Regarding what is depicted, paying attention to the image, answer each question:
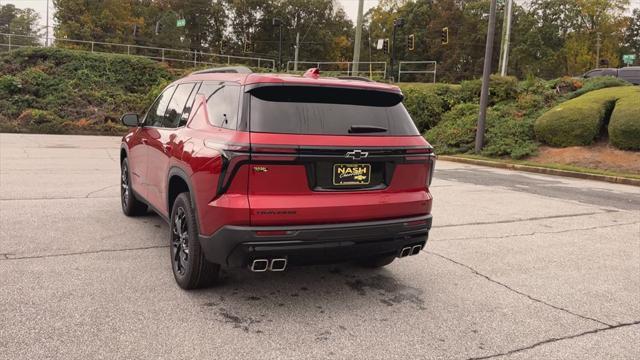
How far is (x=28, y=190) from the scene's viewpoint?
26.9ft

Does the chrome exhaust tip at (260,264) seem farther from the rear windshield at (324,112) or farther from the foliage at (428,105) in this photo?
the foliage at (428,105)

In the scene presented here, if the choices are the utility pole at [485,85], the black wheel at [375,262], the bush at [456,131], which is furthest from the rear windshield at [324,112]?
the bush at [456,131]

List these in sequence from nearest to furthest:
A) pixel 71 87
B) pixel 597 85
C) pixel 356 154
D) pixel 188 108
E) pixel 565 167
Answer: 1. pixel 356 154
2. pixel 188 108
3. pixel 565 167
4. pixel 597 85
5. pixel 71 87

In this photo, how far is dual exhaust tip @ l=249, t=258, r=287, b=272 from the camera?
3.51 meters

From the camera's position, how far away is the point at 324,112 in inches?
150

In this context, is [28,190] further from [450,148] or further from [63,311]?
[450,148]

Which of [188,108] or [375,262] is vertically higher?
[188,108]

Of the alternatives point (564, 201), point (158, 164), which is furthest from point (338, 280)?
point (564, 201)

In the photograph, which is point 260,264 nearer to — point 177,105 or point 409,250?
point 409,250

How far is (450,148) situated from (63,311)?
18133 mm

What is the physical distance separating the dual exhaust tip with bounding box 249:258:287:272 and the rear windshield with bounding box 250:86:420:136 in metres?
0.89

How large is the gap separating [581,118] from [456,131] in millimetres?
4965

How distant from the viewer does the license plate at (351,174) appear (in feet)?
12.2

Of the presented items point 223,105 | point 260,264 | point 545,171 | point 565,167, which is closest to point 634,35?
point 565,167
